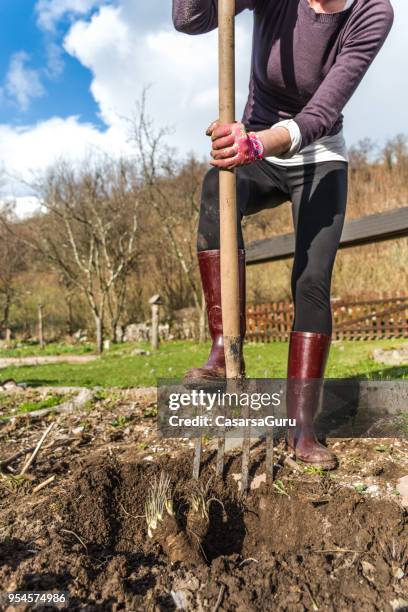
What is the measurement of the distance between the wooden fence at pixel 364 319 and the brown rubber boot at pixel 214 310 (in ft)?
44.4

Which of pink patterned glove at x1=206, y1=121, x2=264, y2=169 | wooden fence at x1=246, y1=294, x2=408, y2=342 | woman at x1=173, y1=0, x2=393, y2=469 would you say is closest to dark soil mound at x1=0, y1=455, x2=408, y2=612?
woman at x1=173, y1=0, x2=393, y2=469

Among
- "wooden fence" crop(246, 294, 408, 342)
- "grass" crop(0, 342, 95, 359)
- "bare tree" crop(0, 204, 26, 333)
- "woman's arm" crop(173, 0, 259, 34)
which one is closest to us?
"woman's arm" crop(173, 0, 259, 34)

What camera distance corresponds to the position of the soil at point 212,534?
1.33m

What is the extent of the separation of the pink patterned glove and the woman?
73mm

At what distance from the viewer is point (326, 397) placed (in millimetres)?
2418

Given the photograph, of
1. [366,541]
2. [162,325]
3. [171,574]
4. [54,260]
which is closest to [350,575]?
[366,541]

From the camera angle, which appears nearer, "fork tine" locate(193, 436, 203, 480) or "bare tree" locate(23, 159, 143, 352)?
"fork tine" locate(193, 436, 203, 480)

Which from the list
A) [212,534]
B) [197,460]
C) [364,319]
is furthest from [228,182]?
[364,319]

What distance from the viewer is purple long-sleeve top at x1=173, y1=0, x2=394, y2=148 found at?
77.1 inches

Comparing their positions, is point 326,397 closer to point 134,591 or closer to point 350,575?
point 350,575

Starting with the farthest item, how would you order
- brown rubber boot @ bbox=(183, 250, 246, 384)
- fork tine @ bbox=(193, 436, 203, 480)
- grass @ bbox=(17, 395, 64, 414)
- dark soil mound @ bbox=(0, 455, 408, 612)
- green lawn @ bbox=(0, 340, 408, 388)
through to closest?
1. green lawn @ bbox=(0, 340, 408, 388)
2. grass @ bbox=(17, 395, 64, 414)
3. brown rubber boot @ bbox=(183, 250, 246, 384)
4. fork tine @ bbox=(193, 436, 203, 480)
5. dark soil mound @ bbox=(0, 455, 408, 612)

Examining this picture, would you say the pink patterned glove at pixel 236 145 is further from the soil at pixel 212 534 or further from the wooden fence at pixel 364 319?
the wooden fence at pixel 364 319

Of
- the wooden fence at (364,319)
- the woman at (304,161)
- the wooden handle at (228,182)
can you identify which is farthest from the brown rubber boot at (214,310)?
the wooden fence at (364,319)

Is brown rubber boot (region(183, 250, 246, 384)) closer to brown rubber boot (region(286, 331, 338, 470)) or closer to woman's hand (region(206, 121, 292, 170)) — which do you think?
brown rubber boot (region(286, 331, 338, 470))
